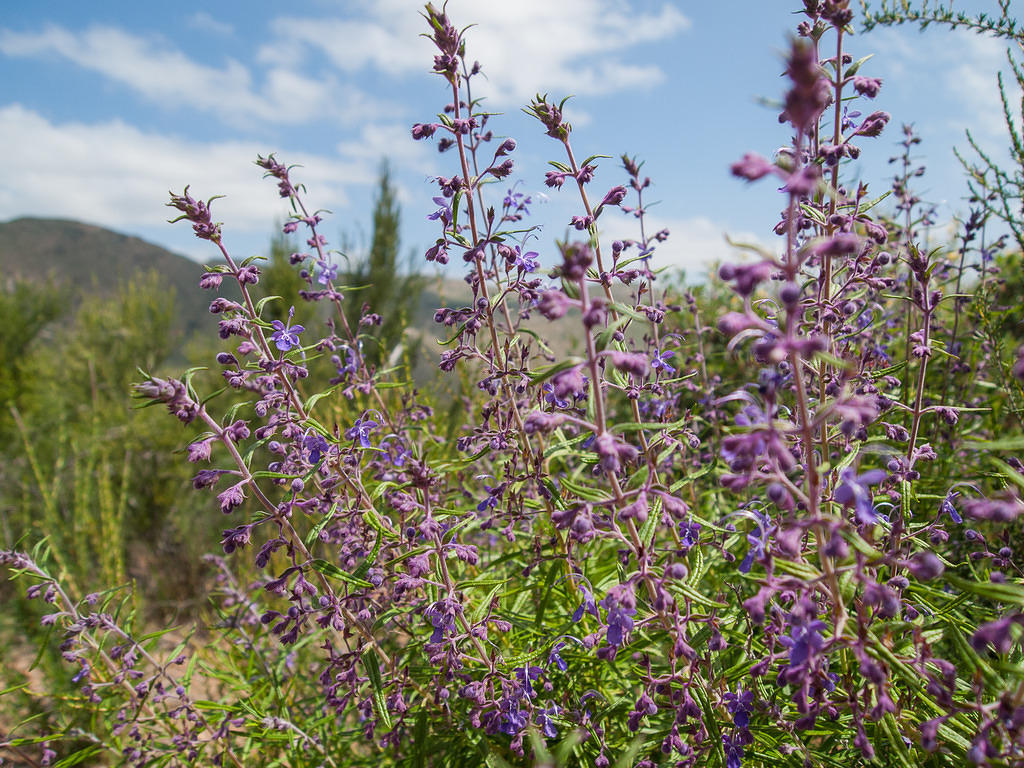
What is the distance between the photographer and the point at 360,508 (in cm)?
285

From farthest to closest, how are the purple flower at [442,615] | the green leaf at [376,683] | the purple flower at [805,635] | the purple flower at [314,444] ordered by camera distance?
the purple flower at [314,444] → the green leaf at [376,683] → the purple flower at [442,615] → the purple flower at [805,635]

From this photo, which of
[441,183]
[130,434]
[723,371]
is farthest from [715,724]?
[130,434]

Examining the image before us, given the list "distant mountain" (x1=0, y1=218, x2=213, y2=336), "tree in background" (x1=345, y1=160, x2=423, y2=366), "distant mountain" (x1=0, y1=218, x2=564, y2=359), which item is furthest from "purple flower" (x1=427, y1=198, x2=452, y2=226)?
"distant mountain" (x1=0, y1=218, x2=213, y2=336)

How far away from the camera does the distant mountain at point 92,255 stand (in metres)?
42.4

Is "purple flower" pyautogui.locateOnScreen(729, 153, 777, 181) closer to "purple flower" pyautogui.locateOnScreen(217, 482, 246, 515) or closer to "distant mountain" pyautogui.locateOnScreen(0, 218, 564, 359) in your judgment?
"purple flower" pyautogui.locateOnScreen(217, 482, 246, 515)

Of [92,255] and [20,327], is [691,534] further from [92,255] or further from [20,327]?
[92,255]

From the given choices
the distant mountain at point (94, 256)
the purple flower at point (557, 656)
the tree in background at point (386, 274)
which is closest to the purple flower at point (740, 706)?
the purple flower at point (557, 656)

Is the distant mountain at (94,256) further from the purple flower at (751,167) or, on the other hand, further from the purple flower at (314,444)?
the purple flower at (751,167)

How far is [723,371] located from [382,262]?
999cm

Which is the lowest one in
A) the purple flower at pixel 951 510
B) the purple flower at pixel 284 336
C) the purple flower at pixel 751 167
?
the purple flower at pixel 951 510

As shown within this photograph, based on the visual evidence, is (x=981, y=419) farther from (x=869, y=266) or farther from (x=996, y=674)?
(x=996, y=674)

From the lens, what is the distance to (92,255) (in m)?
45.6

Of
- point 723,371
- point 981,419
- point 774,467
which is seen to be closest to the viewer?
point 774,467

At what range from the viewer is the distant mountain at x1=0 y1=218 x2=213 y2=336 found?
139 feet
